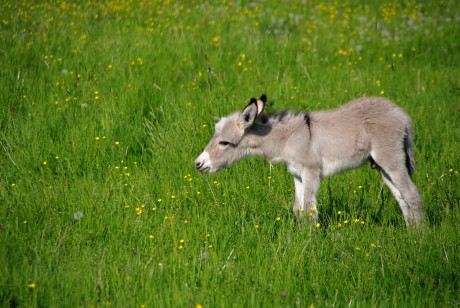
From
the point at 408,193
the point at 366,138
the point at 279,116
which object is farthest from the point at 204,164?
the point at 408,193

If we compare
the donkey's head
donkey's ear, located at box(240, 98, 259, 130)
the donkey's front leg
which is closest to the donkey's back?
the donkey's front leg

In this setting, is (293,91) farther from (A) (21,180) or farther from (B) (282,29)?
(A) (21,180)

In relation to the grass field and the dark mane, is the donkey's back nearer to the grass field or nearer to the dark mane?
the dark mane

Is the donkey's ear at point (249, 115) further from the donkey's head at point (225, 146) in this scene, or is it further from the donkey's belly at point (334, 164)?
the donkey's belly at point (334, 164)

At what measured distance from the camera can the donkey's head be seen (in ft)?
20.9

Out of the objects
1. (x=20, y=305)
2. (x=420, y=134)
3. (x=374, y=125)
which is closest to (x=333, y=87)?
(x=420, y=134)

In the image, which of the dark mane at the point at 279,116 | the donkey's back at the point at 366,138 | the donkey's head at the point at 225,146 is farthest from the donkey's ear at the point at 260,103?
the donkey's back at the point at 366,138

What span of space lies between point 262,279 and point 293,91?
4.69 metres

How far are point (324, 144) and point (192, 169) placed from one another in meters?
1.82

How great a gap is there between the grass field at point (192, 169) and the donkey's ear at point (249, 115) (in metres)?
0.85

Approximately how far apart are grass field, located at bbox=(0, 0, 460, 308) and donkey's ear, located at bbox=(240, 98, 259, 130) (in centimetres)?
85

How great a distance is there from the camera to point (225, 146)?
6453 mm

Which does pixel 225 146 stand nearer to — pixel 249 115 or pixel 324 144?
pixel 249 115

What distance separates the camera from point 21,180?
6.55 meters
